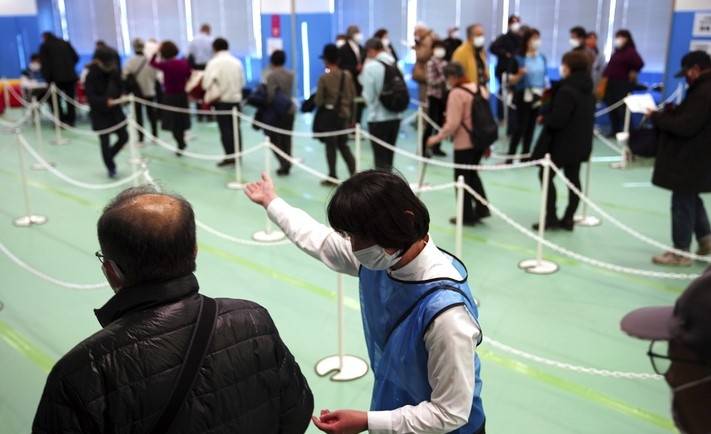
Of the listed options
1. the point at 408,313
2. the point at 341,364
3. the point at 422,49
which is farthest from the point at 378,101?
the point at 408,313

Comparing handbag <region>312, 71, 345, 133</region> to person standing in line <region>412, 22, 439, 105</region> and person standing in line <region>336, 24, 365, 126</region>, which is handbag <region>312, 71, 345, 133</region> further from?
person standing in line <region>412, 22, 439, 105</region>

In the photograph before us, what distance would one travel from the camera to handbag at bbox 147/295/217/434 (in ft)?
5.00

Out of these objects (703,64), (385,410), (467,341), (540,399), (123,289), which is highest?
(703,64)

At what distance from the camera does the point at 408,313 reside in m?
1.80

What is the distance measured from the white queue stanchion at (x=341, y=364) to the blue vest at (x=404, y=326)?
73.4 inches

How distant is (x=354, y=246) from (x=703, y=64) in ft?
14.0

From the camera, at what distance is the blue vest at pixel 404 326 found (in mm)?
1755

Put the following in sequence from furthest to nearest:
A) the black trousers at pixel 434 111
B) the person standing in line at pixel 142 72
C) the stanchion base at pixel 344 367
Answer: the person standing in line at pixel 142 72
the black trousers at pixel 434 111
the stanchion base at pixel 344 367

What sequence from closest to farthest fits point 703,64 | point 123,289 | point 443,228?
point 123,289, point 703,64, point 443,228

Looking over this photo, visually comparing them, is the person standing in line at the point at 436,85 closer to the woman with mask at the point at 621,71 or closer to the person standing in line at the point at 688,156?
the woman with mask at the point at 621,71

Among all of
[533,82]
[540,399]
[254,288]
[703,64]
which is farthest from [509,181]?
[540,399]

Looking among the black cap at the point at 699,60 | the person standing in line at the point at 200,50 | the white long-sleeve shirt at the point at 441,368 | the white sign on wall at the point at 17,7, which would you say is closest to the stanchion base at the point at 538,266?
the black cap at the point at 699,60

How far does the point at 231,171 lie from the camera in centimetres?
895

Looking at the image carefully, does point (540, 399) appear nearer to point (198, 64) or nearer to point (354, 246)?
point (354, 246)
